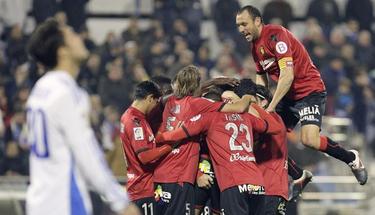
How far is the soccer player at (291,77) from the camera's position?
12.2 meters

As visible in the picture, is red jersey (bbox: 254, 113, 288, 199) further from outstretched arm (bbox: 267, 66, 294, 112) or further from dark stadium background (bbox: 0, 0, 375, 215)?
dark stadium background (bbox: 0, 0, 375, 215)

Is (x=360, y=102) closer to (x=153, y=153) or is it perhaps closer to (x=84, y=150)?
(x=153, y=153)

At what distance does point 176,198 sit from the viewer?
12.0 m

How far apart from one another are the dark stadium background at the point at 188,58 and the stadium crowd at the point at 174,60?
0.02 meters

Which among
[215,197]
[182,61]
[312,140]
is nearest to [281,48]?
[312,140]

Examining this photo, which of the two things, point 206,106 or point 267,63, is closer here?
point 206,106

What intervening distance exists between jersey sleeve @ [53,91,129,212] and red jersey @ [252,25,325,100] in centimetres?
524

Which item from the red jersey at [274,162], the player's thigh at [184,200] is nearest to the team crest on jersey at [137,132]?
the player's thigh at [184,200]

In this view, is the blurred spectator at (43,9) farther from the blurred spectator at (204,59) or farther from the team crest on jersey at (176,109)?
the team crest on jersey at (176,109)

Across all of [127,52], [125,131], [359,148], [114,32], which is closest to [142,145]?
[125,131]

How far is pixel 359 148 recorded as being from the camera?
2027 cm

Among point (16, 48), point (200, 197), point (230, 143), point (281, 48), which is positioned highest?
point (281, 48)

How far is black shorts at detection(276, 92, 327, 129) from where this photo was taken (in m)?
12.4

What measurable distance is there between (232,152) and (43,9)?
12078mm
